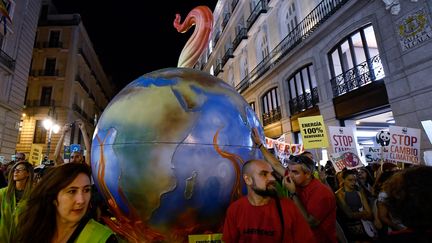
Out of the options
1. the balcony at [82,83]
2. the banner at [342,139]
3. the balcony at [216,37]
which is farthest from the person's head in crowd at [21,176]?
the balcony at [82,83]

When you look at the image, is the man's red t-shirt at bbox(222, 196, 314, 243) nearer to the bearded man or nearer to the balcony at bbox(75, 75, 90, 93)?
the bearded man

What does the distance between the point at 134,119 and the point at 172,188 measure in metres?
0.65

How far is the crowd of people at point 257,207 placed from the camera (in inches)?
45.6

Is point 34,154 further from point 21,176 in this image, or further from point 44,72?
point 44,72

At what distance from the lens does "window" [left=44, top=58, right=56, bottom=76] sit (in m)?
22.8

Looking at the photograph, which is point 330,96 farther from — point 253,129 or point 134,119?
point 134,119

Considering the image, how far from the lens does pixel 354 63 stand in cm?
949

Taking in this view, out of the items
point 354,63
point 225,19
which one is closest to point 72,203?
point 354,63

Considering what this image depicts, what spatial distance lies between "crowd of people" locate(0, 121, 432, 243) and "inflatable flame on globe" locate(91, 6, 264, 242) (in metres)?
0.19

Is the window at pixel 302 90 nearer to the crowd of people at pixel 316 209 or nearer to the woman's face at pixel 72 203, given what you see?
the crowd of people at pixel 316 209

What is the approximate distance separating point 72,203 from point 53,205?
4.8 inches

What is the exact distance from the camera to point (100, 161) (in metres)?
2.01

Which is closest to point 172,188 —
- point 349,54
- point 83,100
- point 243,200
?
point 243,200

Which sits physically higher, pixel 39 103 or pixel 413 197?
pixel 39 103
